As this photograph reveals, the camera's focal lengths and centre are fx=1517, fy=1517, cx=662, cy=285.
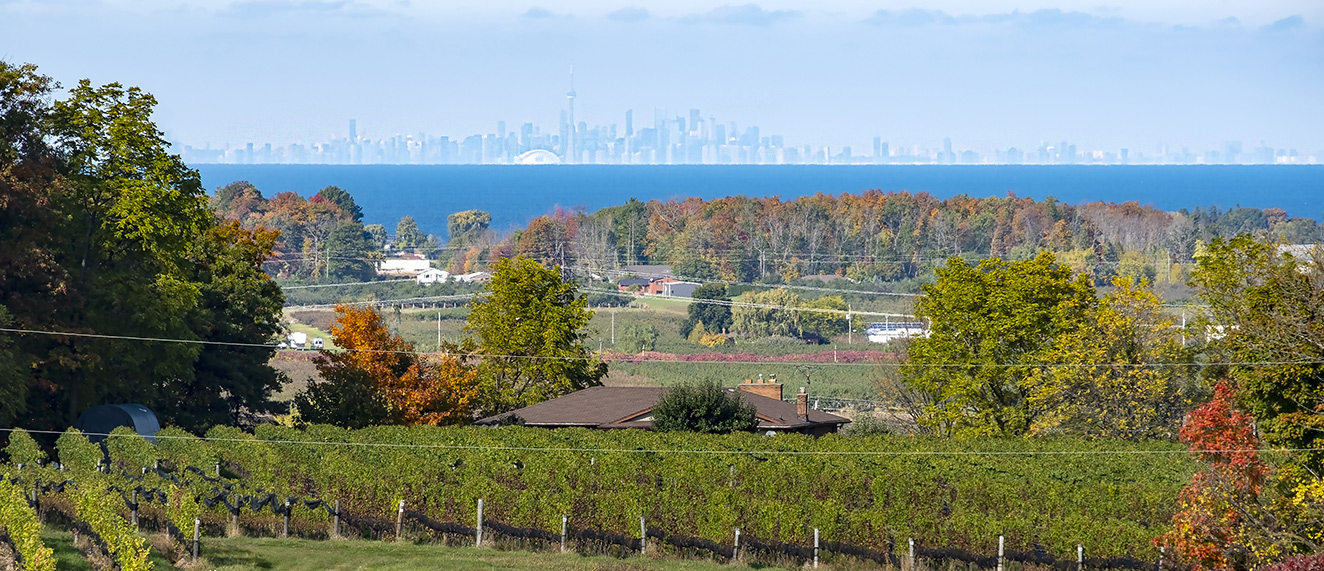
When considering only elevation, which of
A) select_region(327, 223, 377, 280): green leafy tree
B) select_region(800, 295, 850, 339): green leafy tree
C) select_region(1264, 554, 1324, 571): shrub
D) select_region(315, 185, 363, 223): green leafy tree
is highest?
select_region(315, 185, 363, 223): green leafy tree

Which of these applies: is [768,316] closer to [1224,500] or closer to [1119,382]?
[1119,382]

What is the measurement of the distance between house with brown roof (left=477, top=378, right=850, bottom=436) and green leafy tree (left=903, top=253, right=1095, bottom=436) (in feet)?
13.3

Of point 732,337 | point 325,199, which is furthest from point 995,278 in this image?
point 325,199

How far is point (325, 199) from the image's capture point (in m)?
184

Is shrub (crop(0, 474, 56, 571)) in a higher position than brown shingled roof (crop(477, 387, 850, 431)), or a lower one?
higher

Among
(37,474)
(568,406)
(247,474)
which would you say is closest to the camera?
(37,474)

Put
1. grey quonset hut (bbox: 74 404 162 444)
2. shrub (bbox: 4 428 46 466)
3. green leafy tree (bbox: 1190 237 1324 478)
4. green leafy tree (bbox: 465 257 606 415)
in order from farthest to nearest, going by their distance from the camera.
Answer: green leafy tree (bbox: 465 257 606 415) < grey quonset hut (bbox: 74 404 162 444) < shrub (bbox: 4 428 46 466) < green leafy tree (bbox: 1190 237 1324 478)

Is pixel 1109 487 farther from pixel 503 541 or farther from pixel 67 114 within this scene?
pixel 67 114

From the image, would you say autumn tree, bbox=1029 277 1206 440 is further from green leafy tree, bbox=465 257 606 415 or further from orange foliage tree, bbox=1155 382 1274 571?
orange foliage tree, bbox=1155 382 1274 571

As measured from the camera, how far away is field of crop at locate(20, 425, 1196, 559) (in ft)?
109

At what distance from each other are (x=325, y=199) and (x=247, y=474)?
477 feet

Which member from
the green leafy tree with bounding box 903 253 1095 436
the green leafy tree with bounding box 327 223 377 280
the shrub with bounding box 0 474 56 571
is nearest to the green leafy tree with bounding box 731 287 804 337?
the green leafy tree with bounding box 327 223 377 280

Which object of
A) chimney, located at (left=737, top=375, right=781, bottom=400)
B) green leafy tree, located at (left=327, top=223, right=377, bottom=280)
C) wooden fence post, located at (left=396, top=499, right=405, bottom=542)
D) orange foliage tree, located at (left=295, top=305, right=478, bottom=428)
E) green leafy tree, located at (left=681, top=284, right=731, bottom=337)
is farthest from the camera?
green leafy tree, located at (left=327, top=223, right=377, bottom=280)

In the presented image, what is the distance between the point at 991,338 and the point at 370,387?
2239 centimetres
